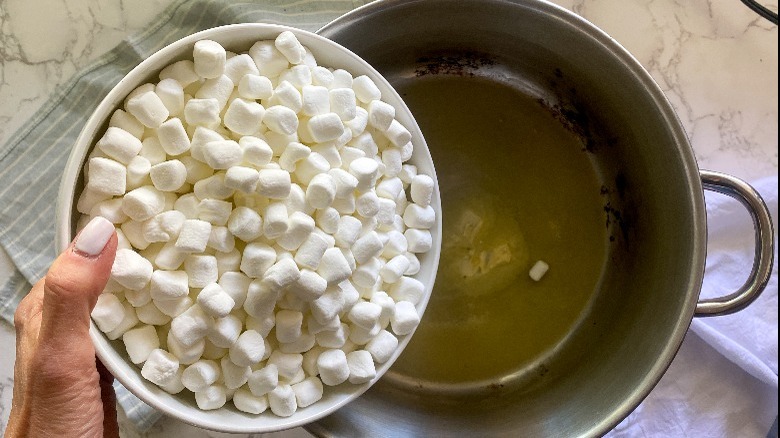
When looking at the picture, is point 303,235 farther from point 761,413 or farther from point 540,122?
point 761,413

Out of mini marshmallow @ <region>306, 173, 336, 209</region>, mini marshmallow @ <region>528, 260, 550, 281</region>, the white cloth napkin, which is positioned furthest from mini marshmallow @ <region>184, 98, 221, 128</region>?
the white cloth napkin

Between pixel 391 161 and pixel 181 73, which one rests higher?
pixel 181 73

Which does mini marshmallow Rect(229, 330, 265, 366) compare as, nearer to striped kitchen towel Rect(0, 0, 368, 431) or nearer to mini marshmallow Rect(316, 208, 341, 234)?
mini marshmallow Rect(316, 208, 341, 234)

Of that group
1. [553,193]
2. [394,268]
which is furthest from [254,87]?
[553,193]

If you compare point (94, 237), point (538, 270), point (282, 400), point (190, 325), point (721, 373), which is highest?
point (94, 237)

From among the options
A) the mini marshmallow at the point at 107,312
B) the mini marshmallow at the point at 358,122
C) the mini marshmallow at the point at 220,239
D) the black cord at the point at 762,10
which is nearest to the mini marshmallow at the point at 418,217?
the mini marshmallow at the point at 358,122

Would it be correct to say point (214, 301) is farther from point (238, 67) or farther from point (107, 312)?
point (238, 67)

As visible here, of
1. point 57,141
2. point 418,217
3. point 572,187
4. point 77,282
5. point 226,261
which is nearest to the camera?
point 77,282

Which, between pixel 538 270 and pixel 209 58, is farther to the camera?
pixel 538 270

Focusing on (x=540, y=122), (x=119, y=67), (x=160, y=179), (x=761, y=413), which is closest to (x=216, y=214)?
(x=160, y=179)
